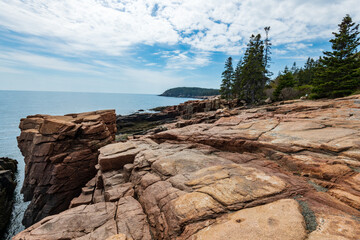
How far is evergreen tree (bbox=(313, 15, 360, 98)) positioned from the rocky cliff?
52.5ft

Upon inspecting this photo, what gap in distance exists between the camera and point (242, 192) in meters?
5.66

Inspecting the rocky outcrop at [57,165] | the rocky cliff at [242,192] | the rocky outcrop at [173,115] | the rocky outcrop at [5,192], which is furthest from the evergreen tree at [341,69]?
the rocky outcrop at [5,192]

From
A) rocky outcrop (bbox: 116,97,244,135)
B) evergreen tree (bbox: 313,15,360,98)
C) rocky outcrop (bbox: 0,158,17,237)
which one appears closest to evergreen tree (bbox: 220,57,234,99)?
rocky outcrop (bbox: 116,97,244,135)

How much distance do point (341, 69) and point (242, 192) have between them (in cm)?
2950

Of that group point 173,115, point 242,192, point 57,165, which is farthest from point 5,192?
point 173,115

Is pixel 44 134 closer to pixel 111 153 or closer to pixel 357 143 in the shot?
pixel 111 153

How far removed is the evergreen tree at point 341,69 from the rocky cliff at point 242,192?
15999 millimetres

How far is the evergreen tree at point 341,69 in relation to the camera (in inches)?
852

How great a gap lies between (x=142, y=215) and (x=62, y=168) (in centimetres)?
1440

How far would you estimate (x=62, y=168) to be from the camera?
53.6 feet

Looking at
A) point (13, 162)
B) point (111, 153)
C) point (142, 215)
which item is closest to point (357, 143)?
point (142, 215)

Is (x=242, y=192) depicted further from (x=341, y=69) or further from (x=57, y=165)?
(x=341, y=69)

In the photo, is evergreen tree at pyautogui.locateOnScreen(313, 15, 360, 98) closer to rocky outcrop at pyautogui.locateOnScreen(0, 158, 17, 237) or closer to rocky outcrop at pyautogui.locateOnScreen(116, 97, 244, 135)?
rocky outcrop at pyautogui.locateOnScreen(116, 97, 244, 135)

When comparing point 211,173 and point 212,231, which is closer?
point 212,231
